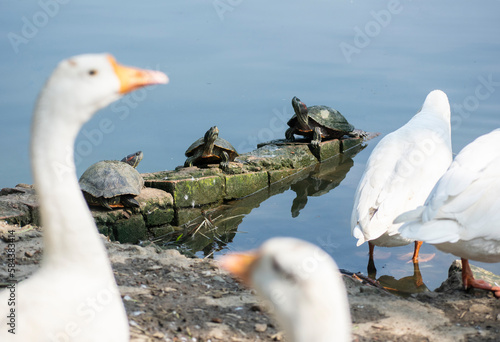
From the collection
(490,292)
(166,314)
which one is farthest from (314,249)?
(490,292)

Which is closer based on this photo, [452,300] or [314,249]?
[314,249]

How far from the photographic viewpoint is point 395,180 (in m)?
5.17

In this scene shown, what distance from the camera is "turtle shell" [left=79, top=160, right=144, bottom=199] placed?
648cm

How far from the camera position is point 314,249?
169 cm

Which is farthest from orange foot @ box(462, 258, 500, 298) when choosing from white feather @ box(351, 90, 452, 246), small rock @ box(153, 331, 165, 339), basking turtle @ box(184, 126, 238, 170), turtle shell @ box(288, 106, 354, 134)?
turtle shell @ box(288, 106, 354, 134)

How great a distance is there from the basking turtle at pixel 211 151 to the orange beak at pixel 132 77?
5.99m

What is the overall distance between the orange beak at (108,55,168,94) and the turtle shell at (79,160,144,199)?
441 cm

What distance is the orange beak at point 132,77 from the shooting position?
208 centimetres

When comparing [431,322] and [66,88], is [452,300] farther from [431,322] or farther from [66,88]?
[66,88]

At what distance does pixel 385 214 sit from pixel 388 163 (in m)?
0.61

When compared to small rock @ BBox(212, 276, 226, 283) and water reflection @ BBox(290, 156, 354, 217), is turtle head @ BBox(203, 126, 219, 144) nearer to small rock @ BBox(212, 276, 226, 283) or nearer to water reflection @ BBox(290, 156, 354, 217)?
water reflection @ BBox(290, 156, 354, 217)

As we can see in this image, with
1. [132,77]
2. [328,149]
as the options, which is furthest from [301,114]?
[132,77]

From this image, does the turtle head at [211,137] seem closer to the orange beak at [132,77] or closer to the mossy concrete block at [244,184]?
the mossy concrete block at [244,184]

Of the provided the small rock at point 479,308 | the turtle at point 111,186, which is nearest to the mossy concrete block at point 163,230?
the turtle at point 111,186
